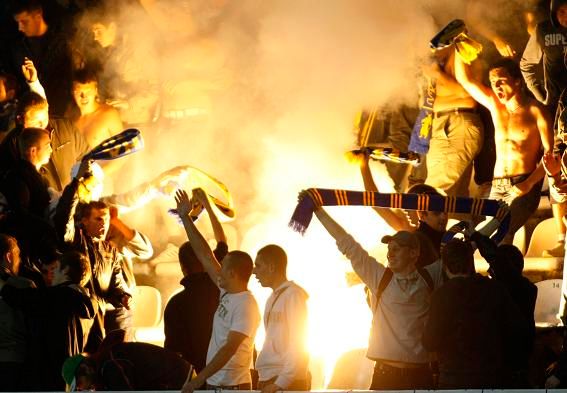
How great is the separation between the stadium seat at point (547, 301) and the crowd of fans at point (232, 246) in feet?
1.55

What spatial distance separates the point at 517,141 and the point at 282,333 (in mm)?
4781

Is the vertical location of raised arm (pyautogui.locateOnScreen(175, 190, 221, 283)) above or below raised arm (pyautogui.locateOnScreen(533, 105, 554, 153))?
below

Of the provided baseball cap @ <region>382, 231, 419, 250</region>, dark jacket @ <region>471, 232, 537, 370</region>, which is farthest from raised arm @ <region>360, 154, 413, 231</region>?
baseball cap @ <region>382, 231, 419, 250</region>

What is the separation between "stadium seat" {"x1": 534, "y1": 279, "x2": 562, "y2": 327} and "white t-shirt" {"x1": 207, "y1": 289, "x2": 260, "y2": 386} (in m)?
3.86

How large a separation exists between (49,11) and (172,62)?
4.82 feet

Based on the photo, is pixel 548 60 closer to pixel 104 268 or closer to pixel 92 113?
pixel 104 268

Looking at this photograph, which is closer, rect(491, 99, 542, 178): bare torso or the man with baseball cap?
the man with baseball cap

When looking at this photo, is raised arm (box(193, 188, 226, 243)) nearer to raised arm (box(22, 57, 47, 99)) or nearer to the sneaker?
the sneaker

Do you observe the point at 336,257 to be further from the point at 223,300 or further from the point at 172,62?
the point at 223,300

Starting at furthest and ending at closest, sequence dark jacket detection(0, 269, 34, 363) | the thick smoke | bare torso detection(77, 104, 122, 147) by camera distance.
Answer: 1. bare torso detection(77, 104, 122, 147)
2. the thick smoke
3. dark jacket detection(0, 269, 34, 363)

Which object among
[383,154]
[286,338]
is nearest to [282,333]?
[286,338]

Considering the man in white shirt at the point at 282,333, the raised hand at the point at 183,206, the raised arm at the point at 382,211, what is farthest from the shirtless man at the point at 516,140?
the man in white shirt at the point at 282,333

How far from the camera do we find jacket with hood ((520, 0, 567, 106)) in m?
11.0

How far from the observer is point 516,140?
35.5ft
